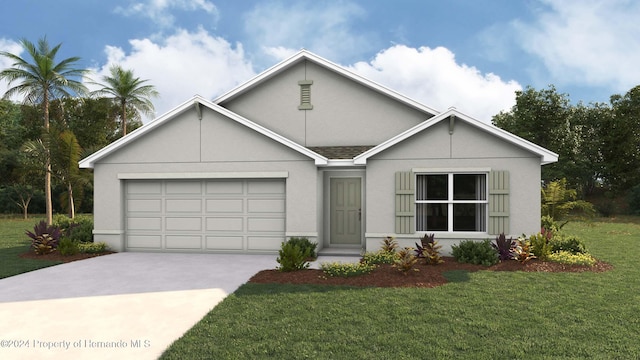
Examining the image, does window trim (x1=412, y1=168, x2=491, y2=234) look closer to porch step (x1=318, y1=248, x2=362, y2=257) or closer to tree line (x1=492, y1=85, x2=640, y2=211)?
porch step (x1=318, y1=248, x2=362, y2=257)

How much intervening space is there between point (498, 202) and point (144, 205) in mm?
10835

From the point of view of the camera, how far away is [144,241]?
1214cm

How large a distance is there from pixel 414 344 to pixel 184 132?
9.60 meters

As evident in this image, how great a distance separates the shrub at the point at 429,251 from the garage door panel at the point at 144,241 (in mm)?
8092

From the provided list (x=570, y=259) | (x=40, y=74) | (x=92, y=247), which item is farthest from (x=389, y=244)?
(x=40, y=74)

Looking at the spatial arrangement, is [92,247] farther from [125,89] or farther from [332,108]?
[125,89]

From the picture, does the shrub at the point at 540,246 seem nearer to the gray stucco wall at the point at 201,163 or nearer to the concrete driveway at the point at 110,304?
the gray stucco wall at the point at 201,163

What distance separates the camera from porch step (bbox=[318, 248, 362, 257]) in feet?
36.4

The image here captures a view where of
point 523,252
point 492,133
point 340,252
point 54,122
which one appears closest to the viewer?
point 523,252

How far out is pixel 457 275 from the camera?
27.6 feet

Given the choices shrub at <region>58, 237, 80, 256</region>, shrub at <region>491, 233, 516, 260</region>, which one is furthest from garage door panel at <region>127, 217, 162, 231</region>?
shrub at <region>491, 233, 516, 260</region>

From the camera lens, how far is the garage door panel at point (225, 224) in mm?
11711

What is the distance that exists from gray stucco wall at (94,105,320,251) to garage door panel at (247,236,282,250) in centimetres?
67

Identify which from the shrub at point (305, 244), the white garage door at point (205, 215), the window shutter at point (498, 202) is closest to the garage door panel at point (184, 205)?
the white garage door at point (205, 215)
